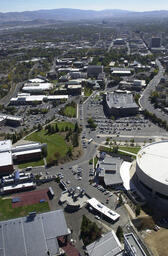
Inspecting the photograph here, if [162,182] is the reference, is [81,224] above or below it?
below

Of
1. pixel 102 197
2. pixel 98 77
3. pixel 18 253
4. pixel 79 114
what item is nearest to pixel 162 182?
pixel 102 197

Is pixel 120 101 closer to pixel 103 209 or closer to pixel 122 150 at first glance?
pixel 122 150

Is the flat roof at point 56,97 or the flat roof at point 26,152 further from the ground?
the flat roof at point 56,97

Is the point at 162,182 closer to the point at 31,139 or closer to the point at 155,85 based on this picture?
the point at 31,139

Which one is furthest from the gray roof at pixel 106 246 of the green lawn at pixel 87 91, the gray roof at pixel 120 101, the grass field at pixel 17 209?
the green lawn at pixel 87 91

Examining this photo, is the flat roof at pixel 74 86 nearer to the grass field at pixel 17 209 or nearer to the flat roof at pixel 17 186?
the flat roof at pixel 17 186

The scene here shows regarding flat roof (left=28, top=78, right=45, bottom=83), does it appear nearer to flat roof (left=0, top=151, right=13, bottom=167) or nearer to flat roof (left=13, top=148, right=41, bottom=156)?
flat roof (left=13, top=148, right=41, bottom=156)
